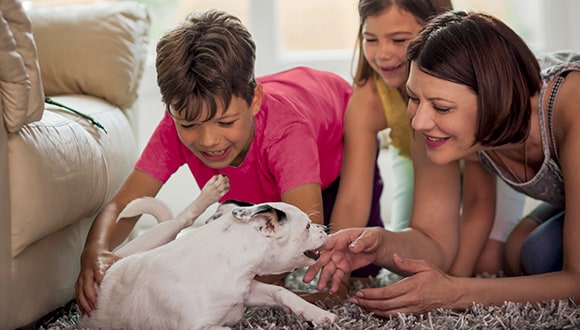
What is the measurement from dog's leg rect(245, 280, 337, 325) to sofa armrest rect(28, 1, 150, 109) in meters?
1.11

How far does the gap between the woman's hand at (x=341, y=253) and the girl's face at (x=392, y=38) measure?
19.3 inches

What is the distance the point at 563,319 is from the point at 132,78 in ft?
5.01

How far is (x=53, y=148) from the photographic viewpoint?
1815mm

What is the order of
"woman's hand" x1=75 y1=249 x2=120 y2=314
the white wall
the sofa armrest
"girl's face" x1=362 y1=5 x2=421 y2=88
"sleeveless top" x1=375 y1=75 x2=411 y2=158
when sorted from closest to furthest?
"woman's hand" x1=75 y1=249 x2=120 y2=314, "girl's face" x1=362 y1=5 x2=421 y2=88, "sleeveless top" x1=375 y1=75 x2=411 y2=158, the sofa armrest, the white wall

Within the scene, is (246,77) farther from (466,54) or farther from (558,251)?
(558,251)

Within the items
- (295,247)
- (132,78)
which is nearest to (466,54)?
(295,247)

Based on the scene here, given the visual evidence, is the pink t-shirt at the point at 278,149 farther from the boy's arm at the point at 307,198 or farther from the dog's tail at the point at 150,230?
the dog's tail at the point at 150,230

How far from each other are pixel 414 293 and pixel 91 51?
139 centimetres

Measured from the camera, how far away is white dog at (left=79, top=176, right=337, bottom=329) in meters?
1.51

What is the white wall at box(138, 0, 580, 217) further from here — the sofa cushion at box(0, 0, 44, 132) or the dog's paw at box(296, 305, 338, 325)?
the dog's paw at box(296, 305, 338, 325)

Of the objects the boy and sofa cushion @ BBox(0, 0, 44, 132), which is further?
the boy

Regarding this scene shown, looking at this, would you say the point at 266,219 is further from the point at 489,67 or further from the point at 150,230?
the point at 489,67

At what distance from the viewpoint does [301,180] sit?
1.91 m

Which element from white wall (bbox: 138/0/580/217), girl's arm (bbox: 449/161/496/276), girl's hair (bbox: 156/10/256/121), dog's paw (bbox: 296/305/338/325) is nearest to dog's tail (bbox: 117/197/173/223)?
girl's hair (bbox: 156/10/256/121)
